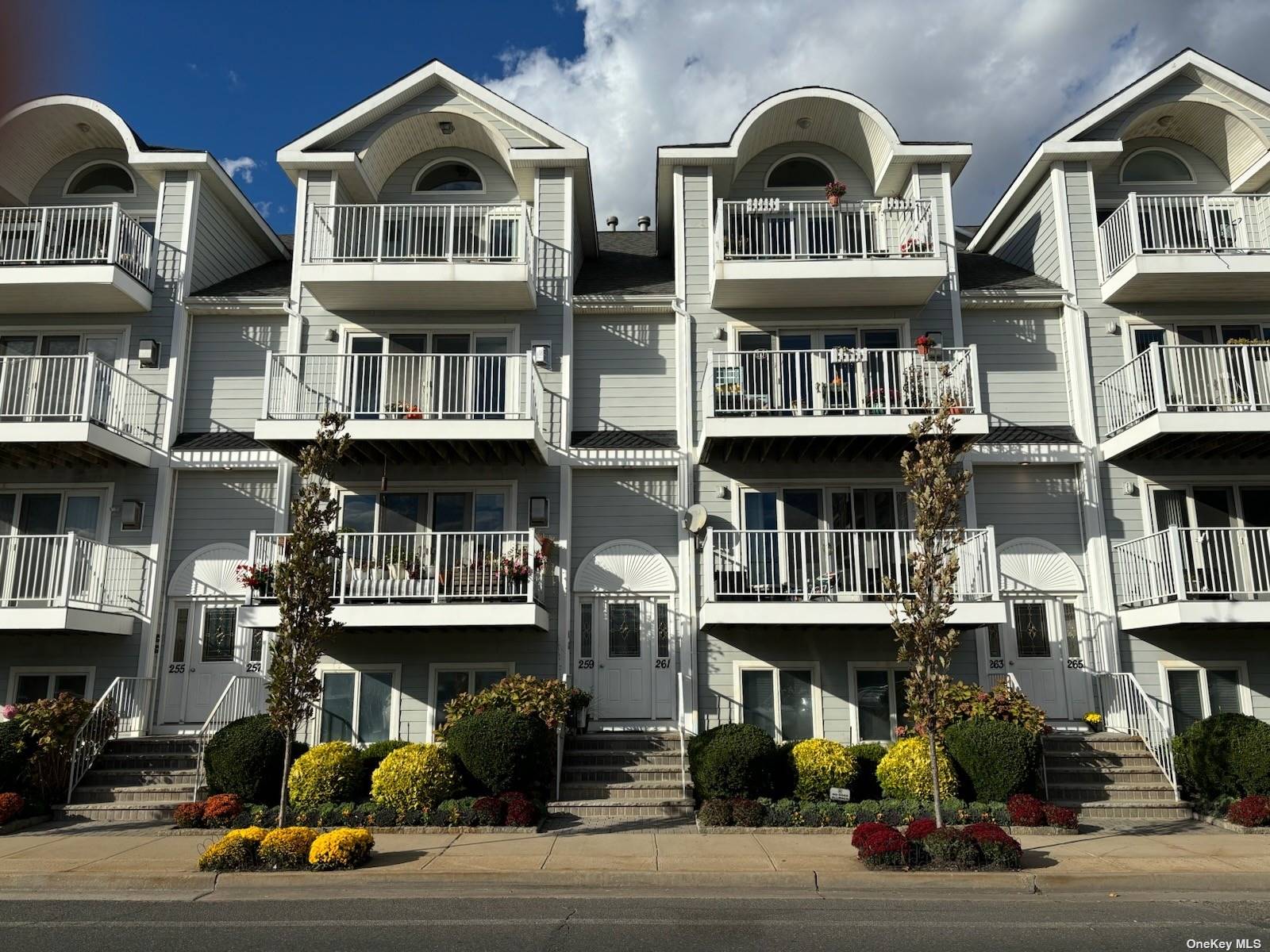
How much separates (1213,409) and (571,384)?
422 inches

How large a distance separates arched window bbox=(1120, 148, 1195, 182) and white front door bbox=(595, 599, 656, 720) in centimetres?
1260

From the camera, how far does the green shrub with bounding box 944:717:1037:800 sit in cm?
1286

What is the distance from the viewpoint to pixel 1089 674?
51.8 feet

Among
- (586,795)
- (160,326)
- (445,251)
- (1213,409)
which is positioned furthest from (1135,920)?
(160,326)

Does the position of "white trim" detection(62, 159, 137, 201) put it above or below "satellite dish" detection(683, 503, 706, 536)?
above

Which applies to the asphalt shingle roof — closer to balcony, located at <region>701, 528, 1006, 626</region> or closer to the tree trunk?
balcony, located at <region>701, 528, 1006, 626</region>

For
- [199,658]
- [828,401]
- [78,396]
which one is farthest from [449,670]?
[828,401]

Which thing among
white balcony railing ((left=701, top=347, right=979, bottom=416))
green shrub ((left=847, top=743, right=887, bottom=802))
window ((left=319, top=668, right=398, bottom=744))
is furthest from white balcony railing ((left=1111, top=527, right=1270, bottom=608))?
window ((left=319, top=668, right=398, bottom=744))

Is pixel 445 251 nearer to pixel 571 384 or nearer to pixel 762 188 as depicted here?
pixel 571 384

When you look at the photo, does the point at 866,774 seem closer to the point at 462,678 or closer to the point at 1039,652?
the point at 1039,652

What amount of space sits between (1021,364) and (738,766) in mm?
9298

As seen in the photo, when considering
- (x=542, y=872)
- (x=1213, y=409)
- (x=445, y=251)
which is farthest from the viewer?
(x=445, y=251)

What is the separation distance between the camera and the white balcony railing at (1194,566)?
48.4 ft

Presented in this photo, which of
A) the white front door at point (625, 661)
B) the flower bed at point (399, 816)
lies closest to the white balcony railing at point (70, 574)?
the flower bed at point (399, 816)
